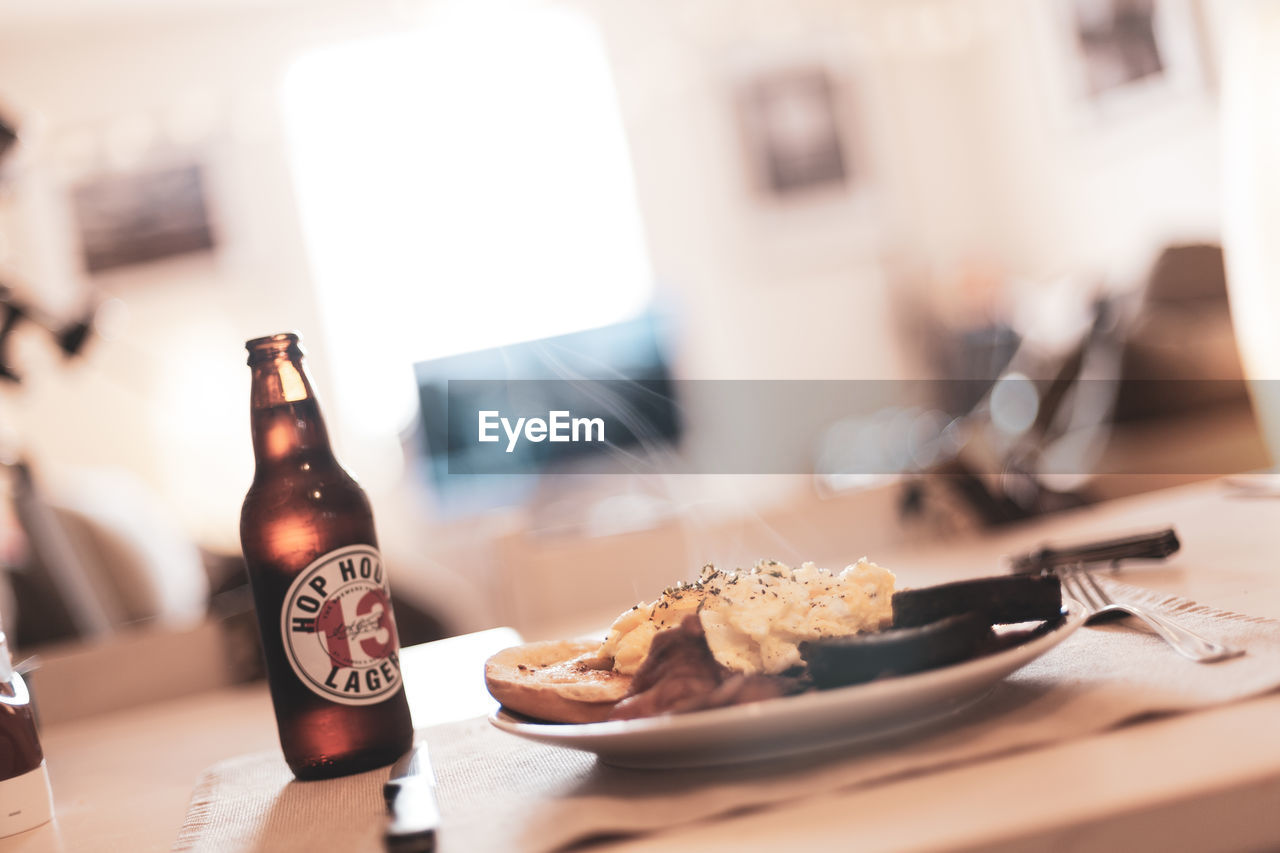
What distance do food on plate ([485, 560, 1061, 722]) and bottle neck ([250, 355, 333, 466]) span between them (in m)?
0.18

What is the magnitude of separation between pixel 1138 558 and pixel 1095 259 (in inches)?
164

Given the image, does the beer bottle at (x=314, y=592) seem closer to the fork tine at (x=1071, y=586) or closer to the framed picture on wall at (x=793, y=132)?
the fork tine at (x=1071, y=586)

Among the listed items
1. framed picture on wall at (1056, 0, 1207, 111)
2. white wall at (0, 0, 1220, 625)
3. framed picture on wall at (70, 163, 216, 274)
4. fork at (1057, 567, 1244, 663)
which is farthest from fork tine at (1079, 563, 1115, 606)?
framed picture on wall at (70, 163, 216, 274)

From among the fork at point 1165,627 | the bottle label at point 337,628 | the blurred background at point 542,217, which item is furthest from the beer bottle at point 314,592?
the blurred background at point 542,217

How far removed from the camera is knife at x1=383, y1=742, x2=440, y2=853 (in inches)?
15.9

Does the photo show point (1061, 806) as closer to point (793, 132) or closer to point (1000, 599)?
point (1000, 599)

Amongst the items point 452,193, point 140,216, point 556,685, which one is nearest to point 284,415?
point 556,685

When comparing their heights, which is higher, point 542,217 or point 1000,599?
point 542,217

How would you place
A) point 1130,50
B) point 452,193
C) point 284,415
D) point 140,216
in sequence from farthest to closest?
point 452,193 < point 140,216 < point 1130,50 < point 284,415

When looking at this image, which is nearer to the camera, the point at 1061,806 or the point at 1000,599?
the point at 1061,806

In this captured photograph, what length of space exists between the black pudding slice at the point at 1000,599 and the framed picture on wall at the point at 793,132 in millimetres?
4749

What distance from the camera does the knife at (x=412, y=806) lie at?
40cm

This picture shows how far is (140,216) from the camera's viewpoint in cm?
476

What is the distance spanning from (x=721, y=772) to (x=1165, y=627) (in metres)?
0.24
